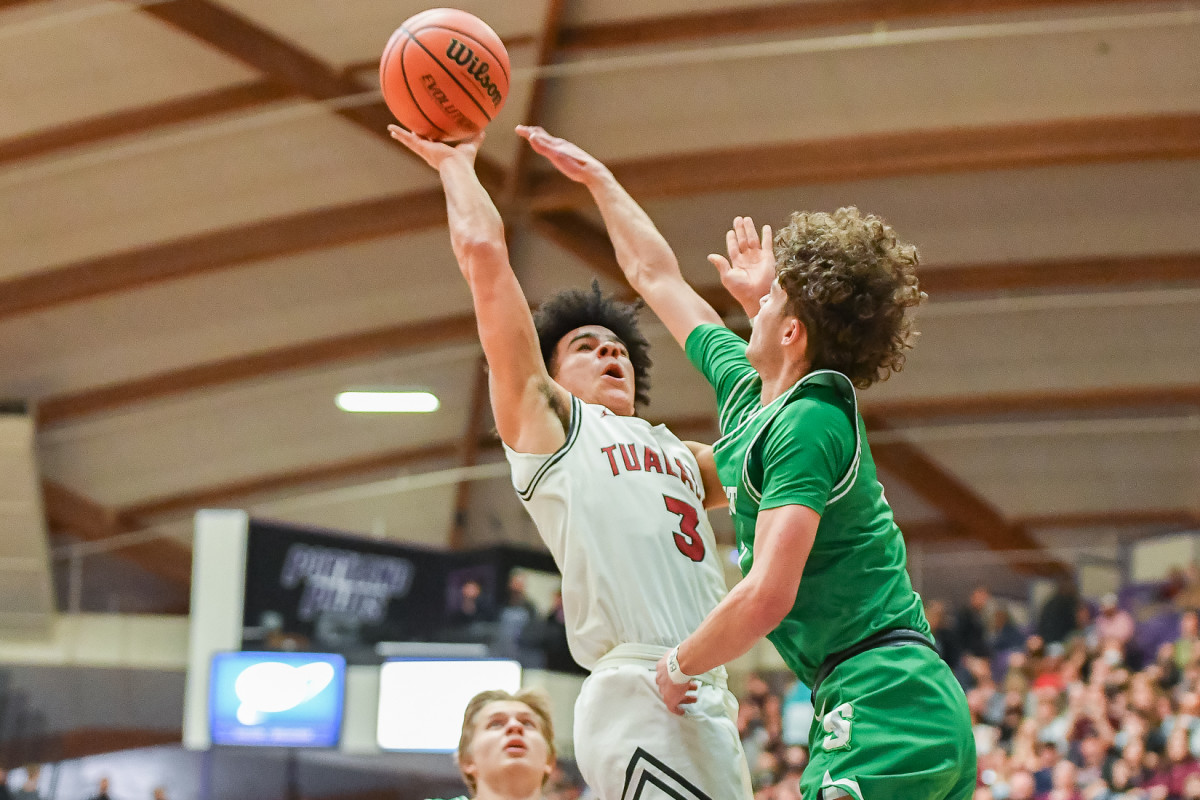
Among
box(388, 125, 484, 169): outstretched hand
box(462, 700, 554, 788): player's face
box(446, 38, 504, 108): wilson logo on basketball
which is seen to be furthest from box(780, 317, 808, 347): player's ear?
box(462, 700, 554, 788): player's face

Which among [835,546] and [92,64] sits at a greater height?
[92,64]

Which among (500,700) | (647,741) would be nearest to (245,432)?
(500,700)

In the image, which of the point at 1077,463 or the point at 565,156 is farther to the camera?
the point at 1077,463

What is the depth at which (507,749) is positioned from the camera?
4410 mm

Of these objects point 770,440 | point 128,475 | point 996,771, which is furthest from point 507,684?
point 770,440

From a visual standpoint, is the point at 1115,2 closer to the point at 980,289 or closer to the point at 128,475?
the point at 980,289

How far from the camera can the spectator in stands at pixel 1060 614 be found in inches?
558

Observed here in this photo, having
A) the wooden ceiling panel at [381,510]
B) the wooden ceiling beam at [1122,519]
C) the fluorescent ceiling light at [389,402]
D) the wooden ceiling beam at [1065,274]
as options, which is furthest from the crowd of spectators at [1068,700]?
the fluorescent ceiling light at [389,402]

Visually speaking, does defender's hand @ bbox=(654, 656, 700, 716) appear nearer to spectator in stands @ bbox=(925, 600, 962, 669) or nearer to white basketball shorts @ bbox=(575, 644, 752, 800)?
white basketball shorts @ bbox=(575, 644, 752, 800)

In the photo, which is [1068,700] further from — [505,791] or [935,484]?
[505,791]

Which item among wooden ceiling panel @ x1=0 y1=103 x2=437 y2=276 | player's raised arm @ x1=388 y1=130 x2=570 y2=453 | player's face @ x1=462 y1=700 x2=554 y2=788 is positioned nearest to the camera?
player's raised arm @ x1=388 y1=130 x2=570 y2=453

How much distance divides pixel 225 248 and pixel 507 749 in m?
11.6

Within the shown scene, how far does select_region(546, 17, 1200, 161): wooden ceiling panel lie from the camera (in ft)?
40.1

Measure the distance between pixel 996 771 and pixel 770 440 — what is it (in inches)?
422
